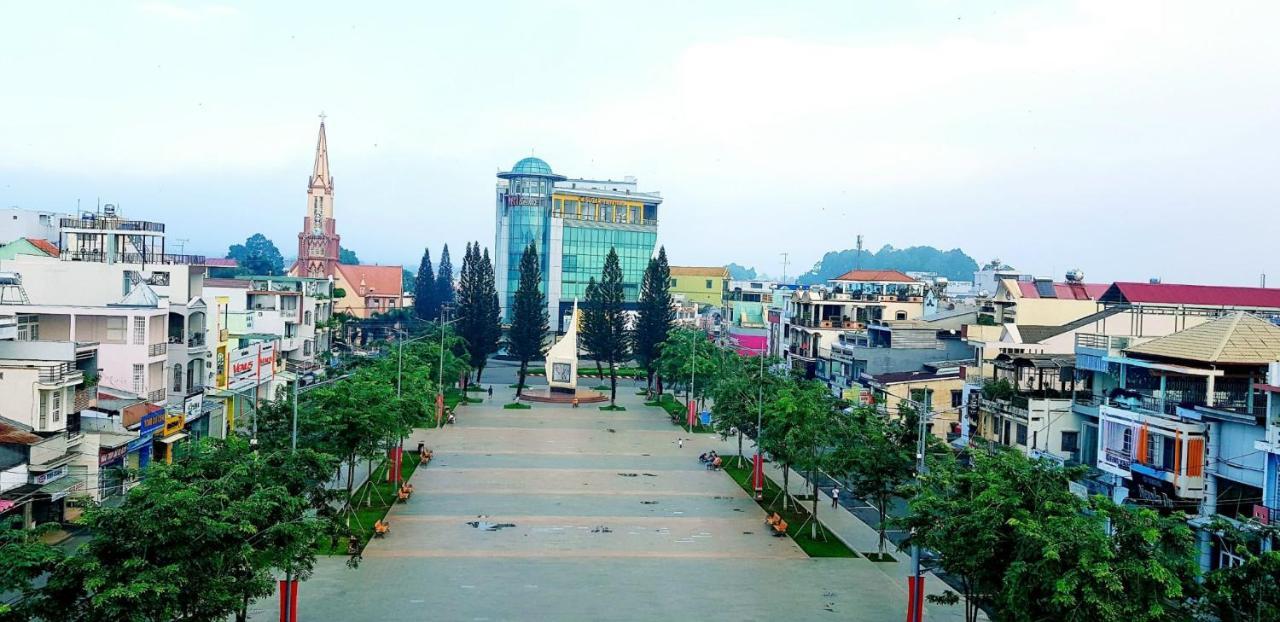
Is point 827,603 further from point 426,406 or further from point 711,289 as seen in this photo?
point 711,289

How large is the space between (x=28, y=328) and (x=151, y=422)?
443 cm

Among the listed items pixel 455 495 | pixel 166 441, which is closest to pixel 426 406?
pixel 455 495

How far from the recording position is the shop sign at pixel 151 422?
2902 cm

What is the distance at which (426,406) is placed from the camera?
32031mm

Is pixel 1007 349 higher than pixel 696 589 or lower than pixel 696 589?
higher

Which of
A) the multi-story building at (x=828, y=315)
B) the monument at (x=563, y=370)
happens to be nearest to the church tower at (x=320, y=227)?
the monument at (x=563, y=370)

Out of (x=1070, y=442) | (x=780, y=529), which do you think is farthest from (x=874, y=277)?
(x=780, y=529)

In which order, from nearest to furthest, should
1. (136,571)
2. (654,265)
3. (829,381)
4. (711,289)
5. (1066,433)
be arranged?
(136,571)
(1066,433)
(829,381)
(654,265)
(711,289)

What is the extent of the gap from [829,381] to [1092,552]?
38.5 metres

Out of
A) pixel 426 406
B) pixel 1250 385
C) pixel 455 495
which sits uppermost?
pixel 1250 385

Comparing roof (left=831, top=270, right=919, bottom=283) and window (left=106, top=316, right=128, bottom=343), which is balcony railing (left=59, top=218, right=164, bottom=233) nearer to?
window (left=106, top=316, right=128, bottom=343)

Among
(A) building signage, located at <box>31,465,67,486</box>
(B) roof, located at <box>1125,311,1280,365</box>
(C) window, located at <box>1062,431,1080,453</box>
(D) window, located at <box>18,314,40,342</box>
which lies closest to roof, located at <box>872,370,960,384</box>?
(C) window, located at <box>1062,431,1080,453</box>

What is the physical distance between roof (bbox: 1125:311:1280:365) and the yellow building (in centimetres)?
7592

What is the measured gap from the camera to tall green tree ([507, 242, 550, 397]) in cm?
6056
